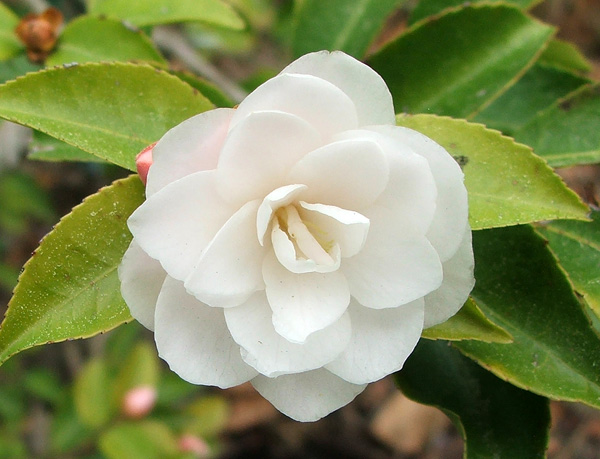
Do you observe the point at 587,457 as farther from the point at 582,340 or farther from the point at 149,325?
the point at 149,325

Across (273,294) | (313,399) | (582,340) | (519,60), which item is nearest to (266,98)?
(273,294)

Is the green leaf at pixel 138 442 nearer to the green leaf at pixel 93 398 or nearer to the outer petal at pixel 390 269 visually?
the green leaf at pixel 93 398

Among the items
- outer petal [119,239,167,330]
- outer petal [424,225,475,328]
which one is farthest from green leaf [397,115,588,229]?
outer petal [119,239,167,330]

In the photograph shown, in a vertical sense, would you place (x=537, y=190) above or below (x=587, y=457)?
above

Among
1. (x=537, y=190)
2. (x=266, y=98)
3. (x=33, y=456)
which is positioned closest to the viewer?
(x=266, y=98)

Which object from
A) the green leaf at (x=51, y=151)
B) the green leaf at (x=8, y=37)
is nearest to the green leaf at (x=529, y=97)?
the green leaf at (x=51, y=151)

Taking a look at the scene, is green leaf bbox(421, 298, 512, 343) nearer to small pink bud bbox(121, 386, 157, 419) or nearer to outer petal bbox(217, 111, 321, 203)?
outer petal bbox(217, 111, 321, 203)

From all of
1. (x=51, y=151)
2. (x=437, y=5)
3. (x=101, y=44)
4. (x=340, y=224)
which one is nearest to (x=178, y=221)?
(x=340, y=224)
